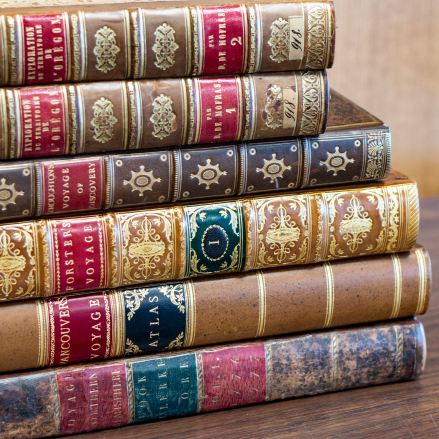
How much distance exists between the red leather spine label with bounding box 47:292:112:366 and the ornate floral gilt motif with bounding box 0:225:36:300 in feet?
0.15

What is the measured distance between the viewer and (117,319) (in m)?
0.78

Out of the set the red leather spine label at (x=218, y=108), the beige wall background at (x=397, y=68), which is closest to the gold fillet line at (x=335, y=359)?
the red leather spine label at (x=218, y=108)

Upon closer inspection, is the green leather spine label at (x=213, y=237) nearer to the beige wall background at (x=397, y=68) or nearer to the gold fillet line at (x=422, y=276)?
the gold fillet line at (x=422, y=276)

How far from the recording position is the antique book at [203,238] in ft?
2.42

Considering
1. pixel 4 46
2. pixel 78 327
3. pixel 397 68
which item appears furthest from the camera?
pixel 397 68

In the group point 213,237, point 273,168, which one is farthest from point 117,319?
point 273,168

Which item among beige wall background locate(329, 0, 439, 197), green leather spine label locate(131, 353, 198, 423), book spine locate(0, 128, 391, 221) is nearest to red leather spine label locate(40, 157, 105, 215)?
book spine locate(0, 128, 391, 221)

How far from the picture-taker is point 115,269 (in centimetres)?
76

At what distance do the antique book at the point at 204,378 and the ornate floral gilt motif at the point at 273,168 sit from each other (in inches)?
8.2

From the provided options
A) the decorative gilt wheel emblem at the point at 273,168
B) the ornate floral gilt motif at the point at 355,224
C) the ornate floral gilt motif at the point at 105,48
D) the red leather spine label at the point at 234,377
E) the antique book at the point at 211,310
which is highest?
the ornate floral gilt motif at the point at 105,48

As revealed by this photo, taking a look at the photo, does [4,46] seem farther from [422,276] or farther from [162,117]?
[422,276]

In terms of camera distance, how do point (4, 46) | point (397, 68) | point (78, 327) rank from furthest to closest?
1. point (397, 68)
2. point (78, 327)
3. point (4, 46)

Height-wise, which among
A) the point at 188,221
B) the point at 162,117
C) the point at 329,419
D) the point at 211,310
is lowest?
the point at 329,419

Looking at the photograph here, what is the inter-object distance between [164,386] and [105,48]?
0.39 metres
